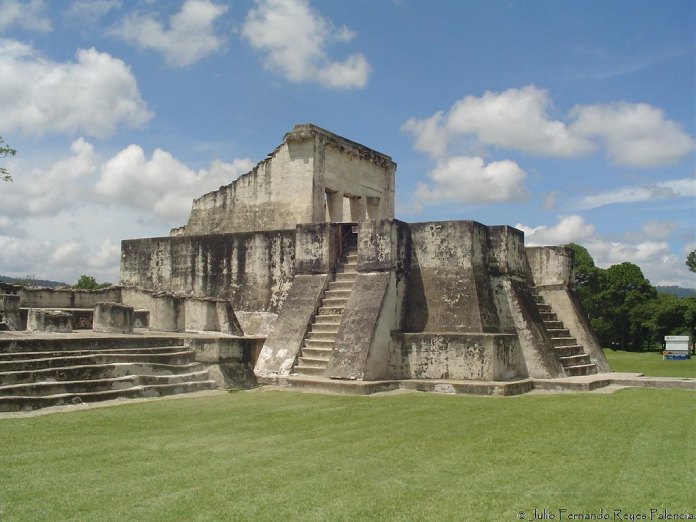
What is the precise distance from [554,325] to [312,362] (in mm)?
5118

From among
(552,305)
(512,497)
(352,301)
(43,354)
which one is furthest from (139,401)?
(552,305)

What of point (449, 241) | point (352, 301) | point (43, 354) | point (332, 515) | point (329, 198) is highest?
point (329, 198)

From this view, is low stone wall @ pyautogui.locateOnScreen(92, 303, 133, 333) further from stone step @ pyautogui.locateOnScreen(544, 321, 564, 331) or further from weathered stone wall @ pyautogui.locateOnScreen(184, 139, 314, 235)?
stone step @ pyautogui.locateOnScreen(544, 321, 564, 331)

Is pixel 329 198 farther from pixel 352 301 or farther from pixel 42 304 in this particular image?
pixel 42 304

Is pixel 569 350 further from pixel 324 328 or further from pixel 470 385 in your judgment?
pixel 324 328

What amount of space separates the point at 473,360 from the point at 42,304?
8.87 m

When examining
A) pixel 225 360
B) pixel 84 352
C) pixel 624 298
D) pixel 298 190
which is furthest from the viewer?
pixel 624 298

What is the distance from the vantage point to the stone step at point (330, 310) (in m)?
11.8

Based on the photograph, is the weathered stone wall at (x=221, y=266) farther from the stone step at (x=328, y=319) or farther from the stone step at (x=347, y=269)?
the stone step at (x=328, y=319)

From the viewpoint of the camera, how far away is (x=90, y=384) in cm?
855

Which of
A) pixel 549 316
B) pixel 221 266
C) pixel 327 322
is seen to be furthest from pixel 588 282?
pixel 327 322

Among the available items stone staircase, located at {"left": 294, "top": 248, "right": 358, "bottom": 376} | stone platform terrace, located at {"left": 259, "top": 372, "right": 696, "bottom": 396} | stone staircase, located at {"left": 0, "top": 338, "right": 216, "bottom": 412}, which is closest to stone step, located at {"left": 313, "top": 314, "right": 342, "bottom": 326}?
stone staircase, located at {"left": 294, "top": 248, "right": 358, "bottom": 376}

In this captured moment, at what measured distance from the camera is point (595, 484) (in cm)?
462

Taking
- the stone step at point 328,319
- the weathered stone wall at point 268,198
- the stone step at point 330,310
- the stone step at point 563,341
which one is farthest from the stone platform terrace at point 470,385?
the weathered stone wall at point 268,198
